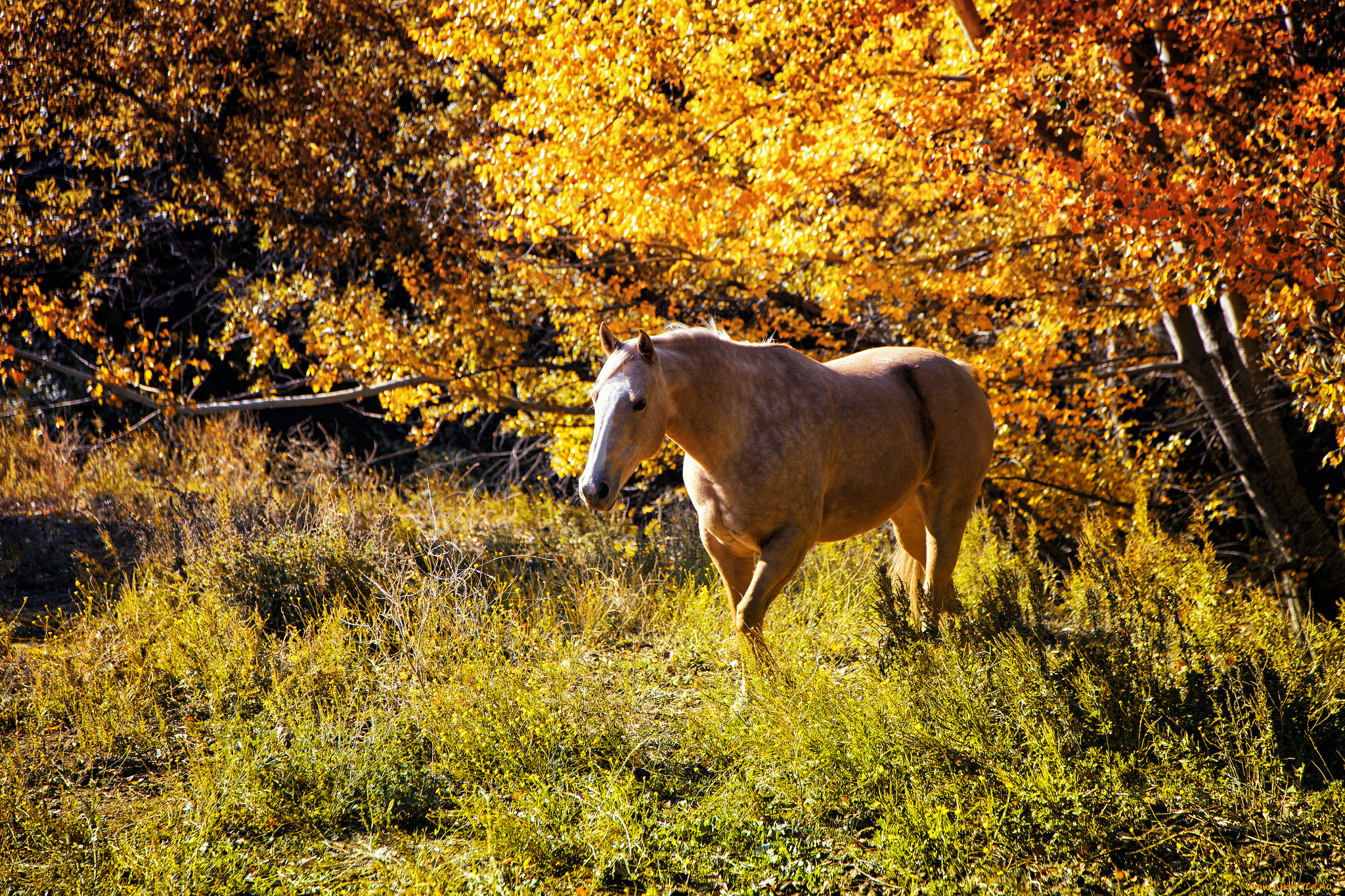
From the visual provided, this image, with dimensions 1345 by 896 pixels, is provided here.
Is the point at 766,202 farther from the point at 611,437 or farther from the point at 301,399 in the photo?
the point at 301,399

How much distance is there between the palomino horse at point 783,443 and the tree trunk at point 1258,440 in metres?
3.05

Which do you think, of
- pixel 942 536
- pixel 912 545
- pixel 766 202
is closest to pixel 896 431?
pixel 942 536

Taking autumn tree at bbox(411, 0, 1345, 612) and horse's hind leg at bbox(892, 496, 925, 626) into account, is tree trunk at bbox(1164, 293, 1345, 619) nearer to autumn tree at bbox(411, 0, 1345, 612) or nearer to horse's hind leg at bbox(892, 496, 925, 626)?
autumn tree at bbox(411, 0, 1345, 612)

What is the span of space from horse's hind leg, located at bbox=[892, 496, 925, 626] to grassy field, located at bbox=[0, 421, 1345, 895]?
30 cm

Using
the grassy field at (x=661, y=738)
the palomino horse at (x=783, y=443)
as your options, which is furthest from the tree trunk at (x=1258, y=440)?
the palomino horse at (x=783, y=443)

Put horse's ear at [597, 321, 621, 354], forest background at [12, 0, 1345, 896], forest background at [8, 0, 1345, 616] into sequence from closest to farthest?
forest background at [12, 0, 1345, 896] → horse's ear at [597, 321, 621, 354] → forest background at [8, 0, 1345, 616]

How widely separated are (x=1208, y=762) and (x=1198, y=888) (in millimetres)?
731

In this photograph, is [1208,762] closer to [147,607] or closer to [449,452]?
[147,607]

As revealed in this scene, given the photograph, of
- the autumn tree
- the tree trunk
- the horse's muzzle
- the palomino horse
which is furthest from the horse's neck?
the tree trunk

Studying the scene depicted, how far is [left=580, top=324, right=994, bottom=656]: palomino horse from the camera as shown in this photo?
3.06m

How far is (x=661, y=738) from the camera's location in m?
3.75

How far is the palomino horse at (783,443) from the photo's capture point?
306cm

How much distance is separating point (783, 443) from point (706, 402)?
36cm

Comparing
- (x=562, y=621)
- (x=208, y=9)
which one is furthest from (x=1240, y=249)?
(x=208, y=9)
